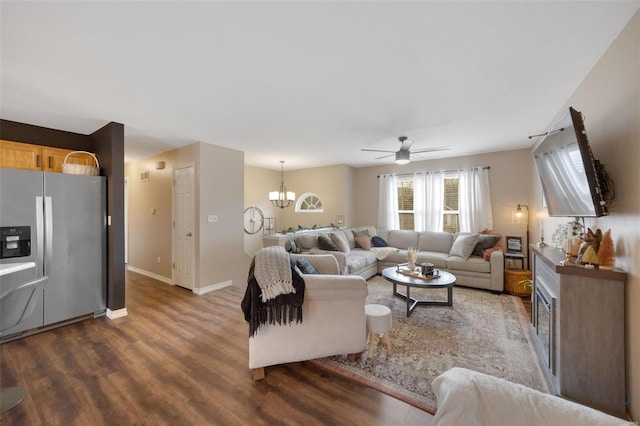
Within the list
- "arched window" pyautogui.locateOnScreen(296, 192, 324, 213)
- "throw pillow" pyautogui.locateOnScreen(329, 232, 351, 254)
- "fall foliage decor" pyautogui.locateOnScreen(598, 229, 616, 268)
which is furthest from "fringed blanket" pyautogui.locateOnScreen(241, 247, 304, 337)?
"arched window" pyautogui.locateOnScreen(296, 192, 324, 213)

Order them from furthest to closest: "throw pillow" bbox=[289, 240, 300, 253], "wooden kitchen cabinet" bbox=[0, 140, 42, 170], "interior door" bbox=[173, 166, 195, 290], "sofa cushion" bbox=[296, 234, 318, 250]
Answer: "sofa cushion" bbox=[296, 234, 318, 250] < "throw pillow" bbox=[289, 240, 300, 253] < "interior door" bbox=[173, 166, 195, 290] < "wooden kitchen cabinet" bbox=[0, 140, 42, 170]

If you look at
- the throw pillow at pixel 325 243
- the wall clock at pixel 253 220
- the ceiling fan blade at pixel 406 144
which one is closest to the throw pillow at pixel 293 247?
the throw pillow at pixel 325 243

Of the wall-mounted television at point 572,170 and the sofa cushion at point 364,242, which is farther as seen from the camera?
the sofa cushion at point 364,242

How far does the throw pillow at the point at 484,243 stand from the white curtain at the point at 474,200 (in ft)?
1.74

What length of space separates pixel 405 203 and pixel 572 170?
4.09 metres

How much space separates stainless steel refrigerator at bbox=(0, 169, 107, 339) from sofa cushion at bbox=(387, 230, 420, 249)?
4.99 meters

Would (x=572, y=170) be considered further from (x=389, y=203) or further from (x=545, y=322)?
(x=389, y=203)

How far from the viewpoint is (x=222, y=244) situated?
14.4 feet

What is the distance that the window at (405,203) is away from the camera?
19.2 feet

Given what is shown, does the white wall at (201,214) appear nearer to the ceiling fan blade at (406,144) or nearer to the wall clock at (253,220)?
the wall clock at (253,220)

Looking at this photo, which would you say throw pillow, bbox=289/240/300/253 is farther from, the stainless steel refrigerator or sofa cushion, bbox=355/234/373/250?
the stainless steel refrigerator

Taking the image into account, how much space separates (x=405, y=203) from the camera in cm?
593

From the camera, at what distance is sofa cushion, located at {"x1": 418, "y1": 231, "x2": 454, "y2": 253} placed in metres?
4.98

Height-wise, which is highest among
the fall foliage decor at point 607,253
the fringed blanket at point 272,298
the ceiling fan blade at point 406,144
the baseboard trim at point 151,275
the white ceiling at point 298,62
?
the white ceiling at point 298,62
